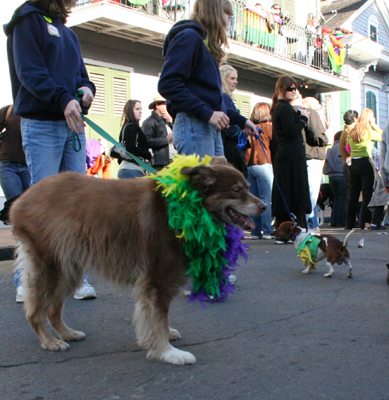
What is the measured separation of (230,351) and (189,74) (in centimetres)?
209

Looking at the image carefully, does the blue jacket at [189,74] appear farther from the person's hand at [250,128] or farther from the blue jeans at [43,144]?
the blue jeans at [43,144]

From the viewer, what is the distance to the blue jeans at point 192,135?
3830mm

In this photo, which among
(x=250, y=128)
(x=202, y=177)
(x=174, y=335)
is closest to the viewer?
(x=202, y=177)

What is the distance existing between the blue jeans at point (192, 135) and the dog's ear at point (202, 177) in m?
1.05

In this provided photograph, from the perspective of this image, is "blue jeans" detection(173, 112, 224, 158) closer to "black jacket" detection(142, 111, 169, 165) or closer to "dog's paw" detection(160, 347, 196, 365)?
"dog's paw" detection(160, 347, 196, 365)

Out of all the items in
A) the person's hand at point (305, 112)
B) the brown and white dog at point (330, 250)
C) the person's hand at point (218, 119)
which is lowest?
the brown and white dog at point (330, 250)

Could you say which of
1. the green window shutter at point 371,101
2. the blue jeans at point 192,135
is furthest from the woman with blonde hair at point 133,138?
Result: the green window shutter at point 371,101

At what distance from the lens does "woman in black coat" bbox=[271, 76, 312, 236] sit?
666 cm

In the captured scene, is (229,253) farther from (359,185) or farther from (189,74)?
(359,185)

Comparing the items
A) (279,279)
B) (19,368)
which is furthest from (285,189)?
(19,368)

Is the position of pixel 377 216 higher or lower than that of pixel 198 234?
lower

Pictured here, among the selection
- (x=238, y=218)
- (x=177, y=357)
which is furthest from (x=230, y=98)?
(x=177, y=357)

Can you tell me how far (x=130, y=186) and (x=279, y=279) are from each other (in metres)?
2.59

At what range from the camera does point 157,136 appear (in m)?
7.15
